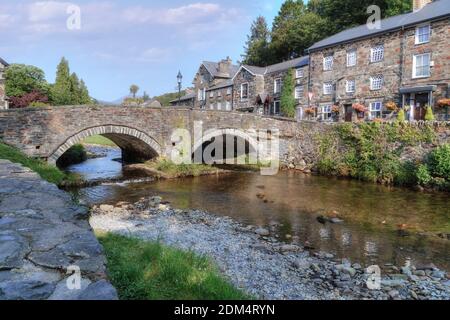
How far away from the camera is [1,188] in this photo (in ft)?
18.1

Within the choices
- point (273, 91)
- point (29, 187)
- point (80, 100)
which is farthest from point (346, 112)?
point (80, 100)

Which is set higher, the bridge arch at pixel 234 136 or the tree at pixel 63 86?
the tree at pixel 63 86

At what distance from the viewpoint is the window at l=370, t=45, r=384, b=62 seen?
84.5 feet

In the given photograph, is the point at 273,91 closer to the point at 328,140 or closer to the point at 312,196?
the point at 328,140

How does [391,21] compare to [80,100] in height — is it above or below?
above

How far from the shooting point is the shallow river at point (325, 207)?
956 centimetres

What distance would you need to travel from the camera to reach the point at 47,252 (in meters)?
3.28

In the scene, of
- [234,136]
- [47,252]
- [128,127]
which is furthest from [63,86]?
[47,252]

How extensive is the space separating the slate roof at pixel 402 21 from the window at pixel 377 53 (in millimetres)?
1022

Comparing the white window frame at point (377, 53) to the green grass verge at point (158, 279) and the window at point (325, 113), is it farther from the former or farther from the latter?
the green grass verge at point (158, 279)

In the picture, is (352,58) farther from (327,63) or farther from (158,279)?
(158,279)

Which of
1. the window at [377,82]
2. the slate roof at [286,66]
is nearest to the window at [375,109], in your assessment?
the window at [377,82]

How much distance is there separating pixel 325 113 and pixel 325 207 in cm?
1770

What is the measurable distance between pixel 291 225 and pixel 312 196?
4956 millimetres
